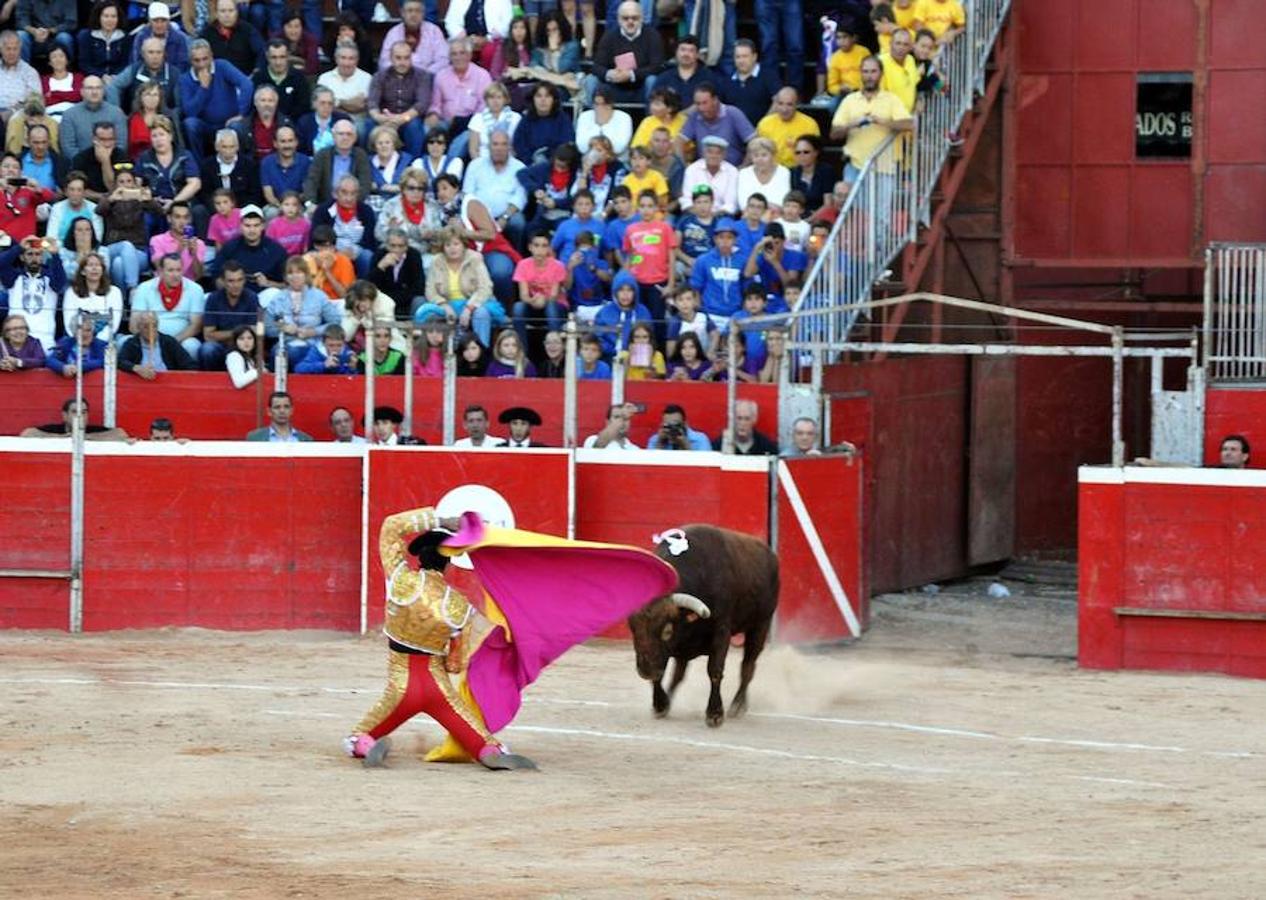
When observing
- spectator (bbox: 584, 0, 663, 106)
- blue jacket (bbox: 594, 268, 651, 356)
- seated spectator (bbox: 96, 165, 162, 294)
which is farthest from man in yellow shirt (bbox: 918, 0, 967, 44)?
seated spectator (bbox: 96, 165, 162, 294)

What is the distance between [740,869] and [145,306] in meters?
9.60

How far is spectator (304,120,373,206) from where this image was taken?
1966cm

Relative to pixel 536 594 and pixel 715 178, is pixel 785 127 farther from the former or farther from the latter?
pixel 536 594

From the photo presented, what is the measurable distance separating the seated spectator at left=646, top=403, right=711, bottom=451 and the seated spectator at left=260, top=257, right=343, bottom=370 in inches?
98.9

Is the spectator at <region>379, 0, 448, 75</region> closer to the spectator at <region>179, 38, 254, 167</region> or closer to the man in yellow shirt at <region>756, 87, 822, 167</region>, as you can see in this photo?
the spectator at <region>179, 38, 254, 167</region>

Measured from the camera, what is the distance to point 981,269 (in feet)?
70.6

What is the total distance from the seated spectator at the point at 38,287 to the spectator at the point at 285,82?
2713 mm

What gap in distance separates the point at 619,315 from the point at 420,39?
3.82 meters

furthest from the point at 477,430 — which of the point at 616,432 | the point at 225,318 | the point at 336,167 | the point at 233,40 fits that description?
the point at 233,40

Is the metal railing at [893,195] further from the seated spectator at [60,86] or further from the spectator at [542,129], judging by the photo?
the seated spectator at [60,86]

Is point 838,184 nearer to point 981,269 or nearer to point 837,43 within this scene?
point 837,43

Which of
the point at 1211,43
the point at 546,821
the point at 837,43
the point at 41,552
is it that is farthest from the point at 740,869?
the point at 1211,43

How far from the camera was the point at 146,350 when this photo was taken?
1802 cm

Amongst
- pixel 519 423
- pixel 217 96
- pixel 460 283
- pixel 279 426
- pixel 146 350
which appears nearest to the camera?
pixel 519 423
